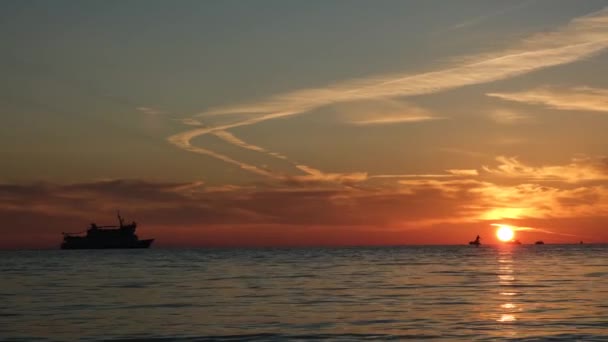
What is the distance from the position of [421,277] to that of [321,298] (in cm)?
2478

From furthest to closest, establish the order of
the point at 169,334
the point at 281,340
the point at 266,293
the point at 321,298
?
the point at 266,293
the point at 321,298
the point at 169,334
the point at 281,340

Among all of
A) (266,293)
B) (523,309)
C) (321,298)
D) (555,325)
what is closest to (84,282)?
(266,293)

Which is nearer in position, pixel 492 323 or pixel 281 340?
pixel 281 340

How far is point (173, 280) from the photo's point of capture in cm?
7350

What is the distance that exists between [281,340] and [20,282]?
4620cm

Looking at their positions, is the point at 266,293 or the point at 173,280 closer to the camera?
the point at 266,293

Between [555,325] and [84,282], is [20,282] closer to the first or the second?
[84,282]

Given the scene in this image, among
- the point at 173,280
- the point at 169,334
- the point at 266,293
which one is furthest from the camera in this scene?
the point at 173,280

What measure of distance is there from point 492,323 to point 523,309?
6.30 meters

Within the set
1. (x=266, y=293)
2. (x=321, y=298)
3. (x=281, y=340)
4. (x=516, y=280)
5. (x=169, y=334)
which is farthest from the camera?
(x=516, y=280)

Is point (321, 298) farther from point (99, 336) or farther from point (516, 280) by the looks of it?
point (516, 280)

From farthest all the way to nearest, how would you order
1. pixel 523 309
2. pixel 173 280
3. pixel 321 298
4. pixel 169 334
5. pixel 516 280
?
pixel 173 280
pixel 516 280
pixel 321 298
pixel 523 309
pixel 169 334

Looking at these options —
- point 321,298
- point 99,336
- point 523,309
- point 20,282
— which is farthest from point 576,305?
point 20,282

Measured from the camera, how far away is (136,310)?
43938 millimetres
